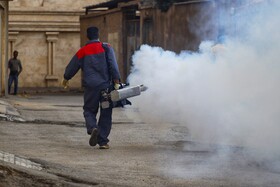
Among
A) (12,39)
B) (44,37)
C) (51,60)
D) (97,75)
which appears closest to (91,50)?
(97,75)

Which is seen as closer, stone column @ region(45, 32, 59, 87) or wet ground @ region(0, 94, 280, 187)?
wet ground @ region(0, 94, 280, 187)

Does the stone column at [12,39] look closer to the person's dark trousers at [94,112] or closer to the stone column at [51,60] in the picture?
the stone column at [51,60]

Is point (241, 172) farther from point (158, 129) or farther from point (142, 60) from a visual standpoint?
point (158, 129)

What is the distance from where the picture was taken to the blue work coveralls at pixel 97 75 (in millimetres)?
14492

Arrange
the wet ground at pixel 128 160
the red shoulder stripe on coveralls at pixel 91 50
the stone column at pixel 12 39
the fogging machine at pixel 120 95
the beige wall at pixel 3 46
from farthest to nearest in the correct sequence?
the stone column at pixel 12 39
the beige wall at pixel 3 46
the red shoulder stripe on coveralls at pixel 91 50
the fogging machine at pixel 120 95
the wet ground at pixel 128 160

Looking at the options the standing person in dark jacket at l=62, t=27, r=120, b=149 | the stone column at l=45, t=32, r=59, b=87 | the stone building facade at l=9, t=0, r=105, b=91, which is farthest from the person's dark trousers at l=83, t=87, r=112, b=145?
the stone column at l=45, t=32, r=59, b=87

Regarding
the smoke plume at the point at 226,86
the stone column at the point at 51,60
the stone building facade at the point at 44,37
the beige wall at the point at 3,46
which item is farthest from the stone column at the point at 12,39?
the smoke plume at the point at 226,86

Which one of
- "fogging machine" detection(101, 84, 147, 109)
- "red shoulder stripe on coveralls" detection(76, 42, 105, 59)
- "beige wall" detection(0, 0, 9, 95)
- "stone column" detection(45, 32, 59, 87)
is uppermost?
"red shoulder stripe on coveralls" detection(76, 42, 105, 59)

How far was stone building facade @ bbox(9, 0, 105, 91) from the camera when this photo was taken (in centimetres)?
4747

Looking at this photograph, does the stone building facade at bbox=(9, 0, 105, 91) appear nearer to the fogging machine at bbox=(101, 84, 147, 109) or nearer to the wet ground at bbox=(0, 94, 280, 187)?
the wet ground at bbox=(0, 94, 280, 187)

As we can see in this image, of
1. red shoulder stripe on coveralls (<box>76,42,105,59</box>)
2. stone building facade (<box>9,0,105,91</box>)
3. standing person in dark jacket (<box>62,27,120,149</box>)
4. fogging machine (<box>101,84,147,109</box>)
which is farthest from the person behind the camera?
stone building facade (<box>9,0,105,91</box>)

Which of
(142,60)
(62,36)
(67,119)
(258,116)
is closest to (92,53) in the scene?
(142,60)

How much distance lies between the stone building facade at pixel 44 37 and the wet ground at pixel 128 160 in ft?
96.7

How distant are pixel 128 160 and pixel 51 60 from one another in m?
35.7
